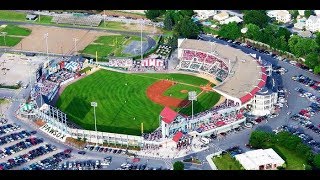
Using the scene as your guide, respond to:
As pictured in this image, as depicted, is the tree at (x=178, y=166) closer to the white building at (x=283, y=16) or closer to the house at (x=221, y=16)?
the house at (x=221, y=16)

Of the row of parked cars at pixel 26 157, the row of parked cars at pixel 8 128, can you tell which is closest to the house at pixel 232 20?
the row of parked cars at pixel 8 128

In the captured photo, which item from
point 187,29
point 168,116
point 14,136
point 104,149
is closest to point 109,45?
point 187,29

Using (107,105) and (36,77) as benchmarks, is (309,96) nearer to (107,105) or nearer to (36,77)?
(107,105)

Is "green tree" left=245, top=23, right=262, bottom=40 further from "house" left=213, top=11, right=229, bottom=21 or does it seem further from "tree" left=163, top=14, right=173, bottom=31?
"tree" left=163, top=14, right=173, bottom=31

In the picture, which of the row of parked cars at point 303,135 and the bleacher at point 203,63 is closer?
the row of parked cars at point 303,135

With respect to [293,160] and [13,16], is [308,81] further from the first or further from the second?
[13,16]

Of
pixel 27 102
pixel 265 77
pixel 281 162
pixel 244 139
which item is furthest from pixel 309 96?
pixel 27 102
